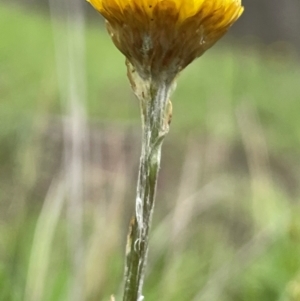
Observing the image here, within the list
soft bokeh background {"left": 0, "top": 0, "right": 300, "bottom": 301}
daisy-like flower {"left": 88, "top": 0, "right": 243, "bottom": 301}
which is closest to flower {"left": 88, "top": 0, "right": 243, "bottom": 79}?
daisy-like flower {"left": 88, "top": 0, "right": 243, "bottom": 301}

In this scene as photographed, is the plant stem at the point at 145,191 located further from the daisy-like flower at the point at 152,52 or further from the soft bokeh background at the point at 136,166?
the soft bokeh background at the point at 136,166

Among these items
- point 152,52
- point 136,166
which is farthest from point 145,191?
point 136,166

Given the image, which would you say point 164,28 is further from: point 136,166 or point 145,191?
point 136,166

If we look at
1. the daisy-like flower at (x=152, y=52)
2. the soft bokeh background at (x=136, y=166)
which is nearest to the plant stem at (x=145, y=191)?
the daisy-like flower at (x=152, y=52)

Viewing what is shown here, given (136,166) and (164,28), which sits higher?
(136,166)

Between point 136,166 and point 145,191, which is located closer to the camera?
point 145,191

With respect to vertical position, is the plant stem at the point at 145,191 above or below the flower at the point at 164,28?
below
